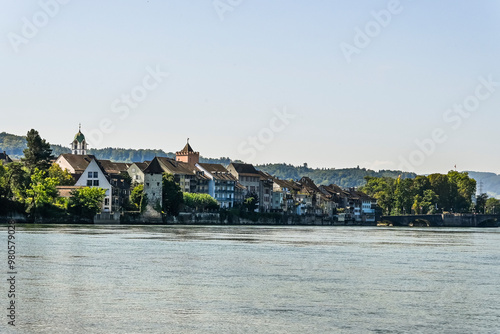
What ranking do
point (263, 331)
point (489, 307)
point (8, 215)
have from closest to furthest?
point (263, 331), point (489, 307), point (8, 215)

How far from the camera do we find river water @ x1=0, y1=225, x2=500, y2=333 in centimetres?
2564

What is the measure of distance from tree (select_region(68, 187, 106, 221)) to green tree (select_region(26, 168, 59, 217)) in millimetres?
4619

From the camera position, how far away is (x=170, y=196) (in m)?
139

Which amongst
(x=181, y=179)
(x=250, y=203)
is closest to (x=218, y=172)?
(x=250, y=203)

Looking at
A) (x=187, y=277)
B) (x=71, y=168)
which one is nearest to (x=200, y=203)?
(x=71, y=168)

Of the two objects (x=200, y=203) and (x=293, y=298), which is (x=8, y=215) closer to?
(x=200, y=203)

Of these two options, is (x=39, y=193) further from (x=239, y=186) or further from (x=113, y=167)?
(x=239, y=186)

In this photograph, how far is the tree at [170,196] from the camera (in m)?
139

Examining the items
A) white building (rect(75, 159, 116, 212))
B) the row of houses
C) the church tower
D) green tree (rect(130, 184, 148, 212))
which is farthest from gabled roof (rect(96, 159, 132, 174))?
white building (rect(75, 159, 116, 212))

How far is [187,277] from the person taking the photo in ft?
124

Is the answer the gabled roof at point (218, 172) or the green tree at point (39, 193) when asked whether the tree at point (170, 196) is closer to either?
the green tree at point (39, 193)

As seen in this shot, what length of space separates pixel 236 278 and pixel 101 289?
7205 millimetres

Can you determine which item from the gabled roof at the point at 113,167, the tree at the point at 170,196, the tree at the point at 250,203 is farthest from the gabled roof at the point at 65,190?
the tree at the point at 250,203

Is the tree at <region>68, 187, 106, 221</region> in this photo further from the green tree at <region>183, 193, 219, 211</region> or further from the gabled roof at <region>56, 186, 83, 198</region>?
the green tree at <region>183, 193, 219, 211</region>
